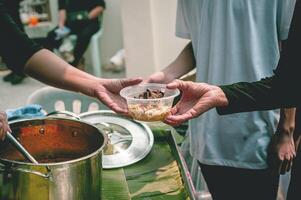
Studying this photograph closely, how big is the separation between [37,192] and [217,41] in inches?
34.9

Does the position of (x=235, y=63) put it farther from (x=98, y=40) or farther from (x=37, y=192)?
(x=98, y=40)

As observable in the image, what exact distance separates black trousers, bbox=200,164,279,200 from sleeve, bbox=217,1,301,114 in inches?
13.3

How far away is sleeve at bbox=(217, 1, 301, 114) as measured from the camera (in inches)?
48.8

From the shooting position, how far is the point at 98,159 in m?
0.97

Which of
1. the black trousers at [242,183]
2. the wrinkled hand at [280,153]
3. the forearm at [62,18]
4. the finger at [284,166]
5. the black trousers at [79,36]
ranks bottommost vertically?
the black trousers at [79,36]

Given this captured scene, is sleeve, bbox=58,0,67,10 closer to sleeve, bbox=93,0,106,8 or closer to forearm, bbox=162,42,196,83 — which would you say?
sleeve, bbox=93,0,106,8

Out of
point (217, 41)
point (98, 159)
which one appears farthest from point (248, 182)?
point (98, 159)

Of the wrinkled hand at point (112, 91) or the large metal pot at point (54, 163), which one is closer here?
the large metal pot at point (54, 163)

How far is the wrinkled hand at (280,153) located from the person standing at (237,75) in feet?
0.07

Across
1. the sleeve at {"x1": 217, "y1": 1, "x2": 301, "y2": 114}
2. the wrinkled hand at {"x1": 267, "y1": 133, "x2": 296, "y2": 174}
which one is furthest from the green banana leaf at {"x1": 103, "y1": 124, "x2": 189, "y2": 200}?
the wrinkled hand at {"x1": 267, "y1": 133, "x2": 296, "y2": 174}

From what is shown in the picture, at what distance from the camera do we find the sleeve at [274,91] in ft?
4.07

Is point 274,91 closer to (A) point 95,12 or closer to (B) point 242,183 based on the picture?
(B) point 242,183

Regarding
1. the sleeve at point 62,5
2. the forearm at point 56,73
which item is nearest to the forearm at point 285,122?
the forearm at point 56,73

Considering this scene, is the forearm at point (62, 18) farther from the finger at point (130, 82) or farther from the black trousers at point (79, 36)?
the finger at point (130, 82)
